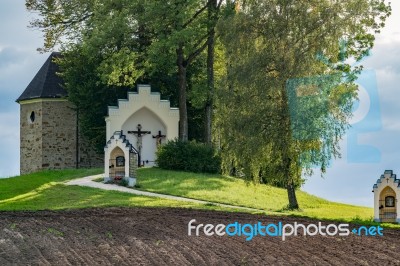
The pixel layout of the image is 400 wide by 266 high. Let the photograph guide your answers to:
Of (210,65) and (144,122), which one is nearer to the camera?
(210,65)

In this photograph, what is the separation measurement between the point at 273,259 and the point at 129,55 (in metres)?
23.7

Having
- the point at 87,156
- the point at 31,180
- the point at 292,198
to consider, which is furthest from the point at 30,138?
the point at 292,198

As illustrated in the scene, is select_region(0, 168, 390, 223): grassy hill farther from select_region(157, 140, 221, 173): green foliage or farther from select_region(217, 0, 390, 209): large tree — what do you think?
select_region(217, 0, 390, 209): large tree

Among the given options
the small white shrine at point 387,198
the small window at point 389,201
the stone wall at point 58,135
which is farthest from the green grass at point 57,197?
the stone wall at point 58,135

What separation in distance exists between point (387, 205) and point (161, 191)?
9356mm

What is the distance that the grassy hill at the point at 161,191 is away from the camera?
26141mm

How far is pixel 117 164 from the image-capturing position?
105ft

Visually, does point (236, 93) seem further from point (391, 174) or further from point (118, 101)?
point (118, 101)

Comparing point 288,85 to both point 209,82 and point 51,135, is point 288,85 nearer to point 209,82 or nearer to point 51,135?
point 209,82

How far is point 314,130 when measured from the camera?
1113 inches

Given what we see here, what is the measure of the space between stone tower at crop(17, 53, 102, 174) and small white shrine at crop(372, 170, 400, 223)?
21.7 m

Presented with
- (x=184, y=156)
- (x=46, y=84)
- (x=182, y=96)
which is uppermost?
(x=46, y=84)

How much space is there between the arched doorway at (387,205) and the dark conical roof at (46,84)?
2303cm

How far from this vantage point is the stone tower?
4328 centimetres
